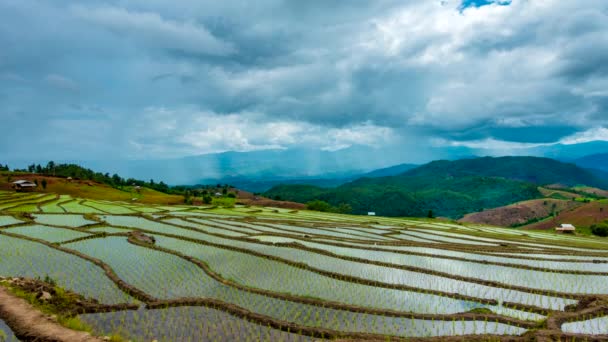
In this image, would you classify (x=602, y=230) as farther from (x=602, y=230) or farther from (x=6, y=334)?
(x=6, y=334)

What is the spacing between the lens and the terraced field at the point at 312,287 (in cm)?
771

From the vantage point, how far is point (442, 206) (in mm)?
170500

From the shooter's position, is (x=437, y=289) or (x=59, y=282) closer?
(x=59, y=282)

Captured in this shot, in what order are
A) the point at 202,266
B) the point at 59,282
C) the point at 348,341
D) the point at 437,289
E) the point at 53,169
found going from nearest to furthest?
the point at 348,341 → the point at 59,282 → the point at 437,289 → the point at 202,266 → the point at 53,169

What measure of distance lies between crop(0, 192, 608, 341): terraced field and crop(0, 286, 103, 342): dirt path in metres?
0.26

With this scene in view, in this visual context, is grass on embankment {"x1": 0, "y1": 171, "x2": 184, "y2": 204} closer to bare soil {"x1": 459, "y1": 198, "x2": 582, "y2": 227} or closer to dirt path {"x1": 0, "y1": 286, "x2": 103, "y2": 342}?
dirt path {"x1": 0, "y1": 286, "x2": 103, "y2": 342}

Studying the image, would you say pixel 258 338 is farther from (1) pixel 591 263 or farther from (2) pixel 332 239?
(1) pixel 591 263

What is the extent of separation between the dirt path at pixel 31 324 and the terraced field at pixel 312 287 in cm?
26

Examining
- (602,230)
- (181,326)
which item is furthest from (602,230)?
(181,326)

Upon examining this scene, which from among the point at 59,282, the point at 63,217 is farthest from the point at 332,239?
the point at 63,217

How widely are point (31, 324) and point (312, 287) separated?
288 inches

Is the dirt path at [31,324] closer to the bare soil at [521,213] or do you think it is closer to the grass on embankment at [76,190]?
the grass on embankment at [76,190]

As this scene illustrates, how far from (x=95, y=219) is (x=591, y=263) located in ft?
110

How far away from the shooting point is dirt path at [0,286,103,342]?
6.44 meters
